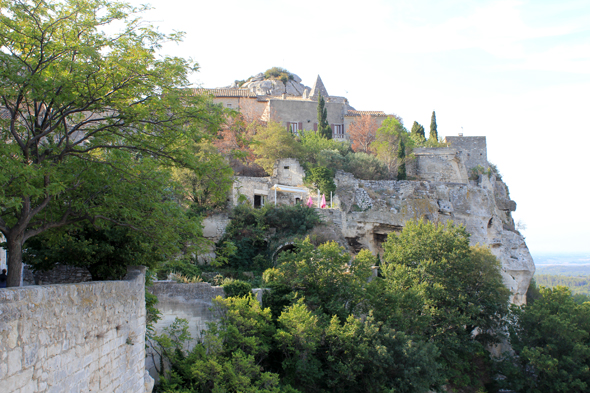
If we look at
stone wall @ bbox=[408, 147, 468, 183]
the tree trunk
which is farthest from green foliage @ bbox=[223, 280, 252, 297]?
stone wall @ bbox=[408, 147, 468, 183]

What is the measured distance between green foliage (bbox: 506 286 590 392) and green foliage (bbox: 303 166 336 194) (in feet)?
38.2

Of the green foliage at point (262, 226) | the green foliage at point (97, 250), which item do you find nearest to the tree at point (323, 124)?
the green foliage at point (262, 226)

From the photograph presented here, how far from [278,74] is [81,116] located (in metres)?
57.2

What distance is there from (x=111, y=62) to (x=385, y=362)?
12164mm

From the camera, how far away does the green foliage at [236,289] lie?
14.2m

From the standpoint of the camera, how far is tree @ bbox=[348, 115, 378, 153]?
3775cm

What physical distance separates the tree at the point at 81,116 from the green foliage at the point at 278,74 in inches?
2188

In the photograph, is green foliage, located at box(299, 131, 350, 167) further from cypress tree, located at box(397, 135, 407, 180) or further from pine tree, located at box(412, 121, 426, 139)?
pine tree, located at box(412, 121, 426, 139)

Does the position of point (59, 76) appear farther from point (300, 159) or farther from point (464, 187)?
point (464, 187)

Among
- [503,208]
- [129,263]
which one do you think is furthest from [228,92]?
[129,263]

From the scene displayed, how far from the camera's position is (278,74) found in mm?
62000

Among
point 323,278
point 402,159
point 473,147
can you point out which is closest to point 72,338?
point 323,278

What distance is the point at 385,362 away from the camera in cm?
1450

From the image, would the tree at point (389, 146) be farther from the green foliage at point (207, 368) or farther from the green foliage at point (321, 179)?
the green foliage at point (207, 368)
